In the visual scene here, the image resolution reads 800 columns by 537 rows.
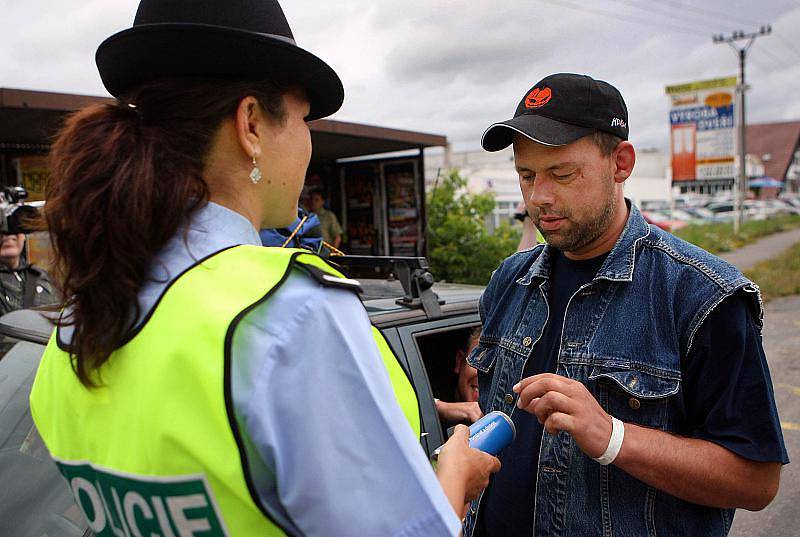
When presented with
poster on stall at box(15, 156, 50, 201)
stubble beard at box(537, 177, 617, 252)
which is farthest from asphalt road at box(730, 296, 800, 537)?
poster on stall at box(15, 156, 50, 201)

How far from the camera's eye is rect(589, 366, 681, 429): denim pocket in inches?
60.4

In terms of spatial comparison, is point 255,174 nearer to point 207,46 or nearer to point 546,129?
point 207,46

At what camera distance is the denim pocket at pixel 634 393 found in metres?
1.53

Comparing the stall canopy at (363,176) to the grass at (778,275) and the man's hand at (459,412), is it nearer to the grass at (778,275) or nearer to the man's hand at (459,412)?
the man's hand at (459,412)

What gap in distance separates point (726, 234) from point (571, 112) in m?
26.1

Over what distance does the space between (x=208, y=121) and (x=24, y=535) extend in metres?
1.41

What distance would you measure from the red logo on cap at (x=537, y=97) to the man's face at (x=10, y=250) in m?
4.13

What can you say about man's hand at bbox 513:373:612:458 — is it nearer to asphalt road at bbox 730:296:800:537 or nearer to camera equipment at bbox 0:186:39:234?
asphalt road at bbox 730:296:800:537

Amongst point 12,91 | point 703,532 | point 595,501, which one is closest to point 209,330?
point 595,501

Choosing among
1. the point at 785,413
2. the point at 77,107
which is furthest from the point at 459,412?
the point at 785,413

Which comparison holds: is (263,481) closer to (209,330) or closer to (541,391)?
(209,330)

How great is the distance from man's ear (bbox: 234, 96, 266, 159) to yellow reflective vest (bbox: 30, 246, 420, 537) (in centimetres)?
19

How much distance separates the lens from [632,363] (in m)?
1.57

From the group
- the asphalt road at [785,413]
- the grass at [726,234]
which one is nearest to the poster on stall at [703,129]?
the grass at [726,234]
